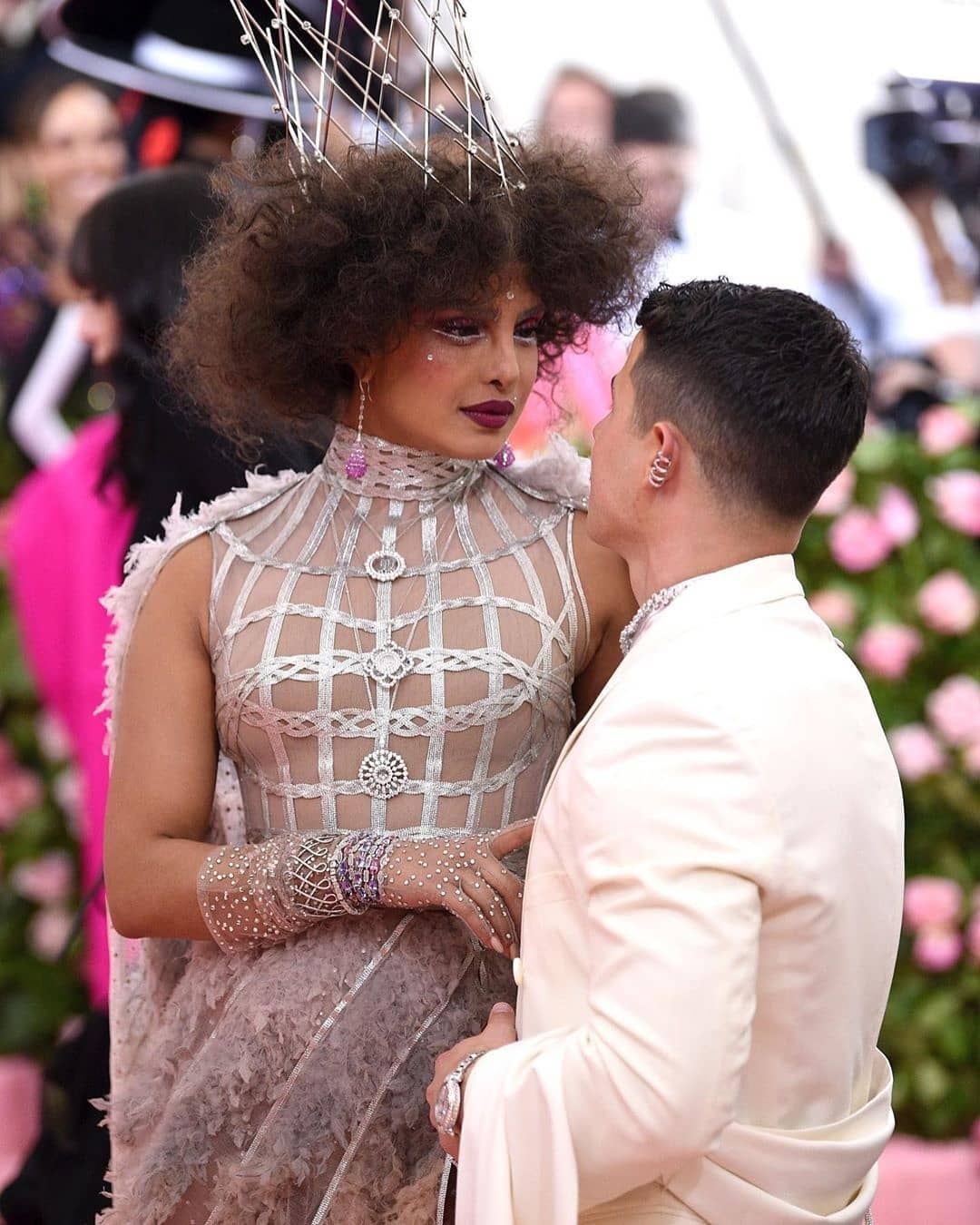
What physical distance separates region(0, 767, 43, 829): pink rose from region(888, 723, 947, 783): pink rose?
6.85ft

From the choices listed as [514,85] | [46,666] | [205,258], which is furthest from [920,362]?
[205,258]

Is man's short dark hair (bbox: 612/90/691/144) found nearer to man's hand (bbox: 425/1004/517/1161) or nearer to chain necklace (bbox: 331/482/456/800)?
chain necklace (bbox: 331/482/456/800)

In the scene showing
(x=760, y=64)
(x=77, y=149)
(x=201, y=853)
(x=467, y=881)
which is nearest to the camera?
(x=467, y=881)

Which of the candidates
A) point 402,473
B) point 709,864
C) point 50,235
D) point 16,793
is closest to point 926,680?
point 402,473

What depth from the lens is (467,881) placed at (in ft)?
5.49

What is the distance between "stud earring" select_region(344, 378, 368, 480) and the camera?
1.92 meters

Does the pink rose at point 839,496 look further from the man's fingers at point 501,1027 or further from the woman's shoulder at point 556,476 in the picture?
the man's fingers at point 501,1027

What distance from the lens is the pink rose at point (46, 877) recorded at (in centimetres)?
398

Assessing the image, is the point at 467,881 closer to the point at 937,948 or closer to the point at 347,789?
the point at 347,789

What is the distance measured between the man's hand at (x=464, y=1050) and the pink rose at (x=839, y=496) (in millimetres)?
2239

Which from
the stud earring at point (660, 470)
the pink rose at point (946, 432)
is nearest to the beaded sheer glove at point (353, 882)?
the stud earring at point (660, 470)

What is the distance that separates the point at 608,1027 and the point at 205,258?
114 centimetres

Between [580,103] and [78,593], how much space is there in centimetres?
187

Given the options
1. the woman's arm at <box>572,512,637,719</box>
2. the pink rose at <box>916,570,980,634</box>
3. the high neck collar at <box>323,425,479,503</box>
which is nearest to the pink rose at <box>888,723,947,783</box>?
the pink rose at <box>916,570,980,634</box>
